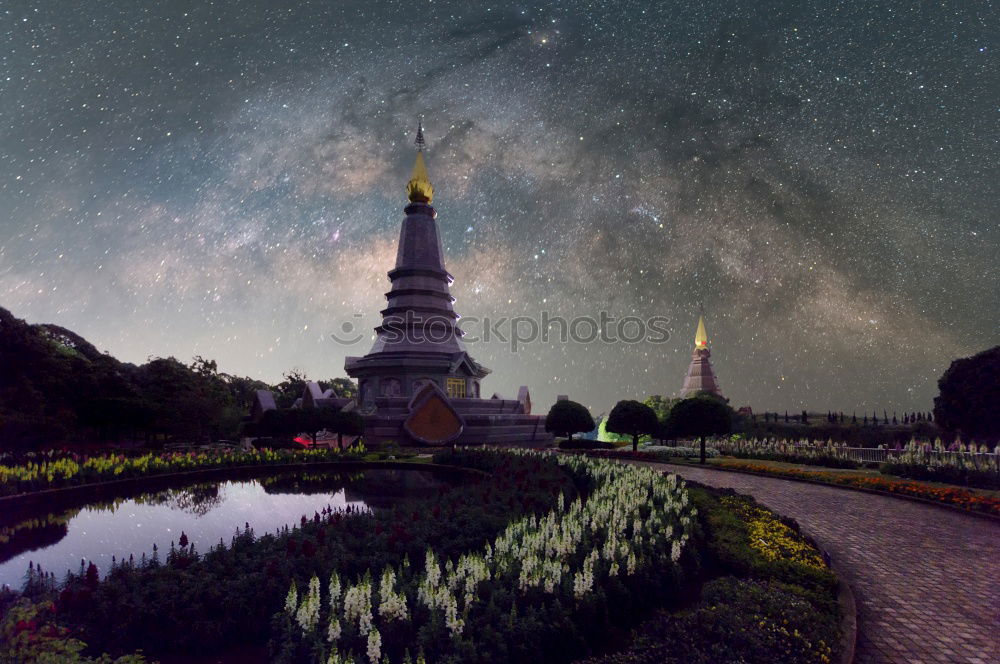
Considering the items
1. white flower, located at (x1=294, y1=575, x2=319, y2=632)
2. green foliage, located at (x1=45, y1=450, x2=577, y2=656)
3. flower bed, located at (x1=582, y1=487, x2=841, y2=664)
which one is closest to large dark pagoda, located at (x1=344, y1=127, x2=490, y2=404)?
green foliage, located at (x1=45, y1=450, x2=577, y2=656)

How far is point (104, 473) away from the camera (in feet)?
75.4

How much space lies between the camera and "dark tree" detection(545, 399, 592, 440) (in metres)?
42.8

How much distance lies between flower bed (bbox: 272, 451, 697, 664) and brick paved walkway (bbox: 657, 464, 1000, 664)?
3.28 meters

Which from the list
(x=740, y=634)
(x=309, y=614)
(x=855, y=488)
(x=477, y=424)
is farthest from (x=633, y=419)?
(x=309, y=614)

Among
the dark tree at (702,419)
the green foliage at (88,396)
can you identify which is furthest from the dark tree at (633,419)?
the green foliage at (88,396)

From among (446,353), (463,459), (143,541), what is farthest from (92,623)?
(446,353)

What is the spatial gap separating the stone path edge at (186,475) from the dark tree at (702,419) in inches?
572

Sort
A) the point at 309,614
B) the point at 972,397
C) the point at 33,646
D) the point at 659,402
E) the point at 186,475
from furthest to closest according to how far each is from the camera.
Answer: the point at 659,402
the point at 972,397
the point at 186,475
the point at 309,614
the point at 33,646

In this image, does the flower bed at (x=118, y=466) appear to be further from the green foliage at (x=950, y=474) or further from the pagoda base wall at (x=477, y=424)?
the green foliage at (x=950, y=474)

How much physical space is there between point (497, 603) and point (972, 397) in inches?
1697

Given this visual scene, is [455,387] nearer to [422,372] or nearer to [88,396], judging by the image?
[422,372]

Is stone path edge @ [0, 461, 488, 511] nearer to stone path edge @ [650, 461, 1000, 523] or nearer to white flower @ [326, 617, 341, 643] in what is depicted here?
stone path edge @ [650, 461, 1000, 523]

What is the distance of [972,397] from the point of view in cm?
3594

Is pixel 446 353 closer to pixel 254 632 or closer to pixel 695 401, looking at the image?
pixel 695 401
